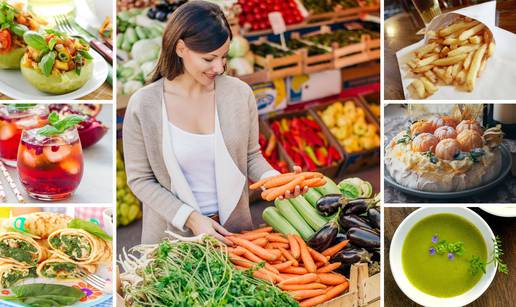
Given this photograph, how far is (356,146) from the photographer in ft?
12.3

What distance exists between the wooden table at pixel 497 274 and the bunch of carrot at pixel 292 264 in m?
0.21

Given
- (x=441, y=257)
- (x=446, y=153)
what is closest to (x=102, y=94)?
(x=446, y=153)

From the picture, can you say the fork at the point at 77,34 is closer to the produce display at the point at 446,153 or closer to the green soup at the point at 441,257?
the produce display at the point at 446,153

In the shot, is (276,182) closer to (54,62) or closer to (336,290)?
(336,290)

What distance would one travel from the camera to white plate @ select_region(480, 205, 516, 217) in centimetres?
310

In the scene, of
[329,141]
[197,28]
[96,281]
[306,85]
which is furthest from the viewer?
[329,141]

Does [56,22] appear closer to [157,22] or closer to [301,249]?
[157,22]

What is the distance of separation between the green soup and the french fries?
1.95 ft

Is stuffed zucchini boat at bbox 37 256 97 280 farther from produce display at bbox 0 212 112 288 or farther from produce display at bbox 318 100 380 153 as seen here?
produce display at bbox 318 100 380 153

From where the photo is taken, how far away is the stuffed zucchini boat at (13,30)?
3.08m

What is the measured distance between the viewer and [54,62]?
120 inches

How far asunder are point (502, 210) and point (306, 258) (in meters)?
0.91

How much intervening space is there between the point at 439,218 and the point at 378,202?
284mm

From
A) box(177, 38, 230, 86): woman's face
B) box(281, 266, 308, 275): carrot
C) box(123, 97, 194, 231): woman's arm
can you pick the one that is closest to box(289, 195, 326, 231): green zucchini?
box(281, 266, 308, 275): carrot
